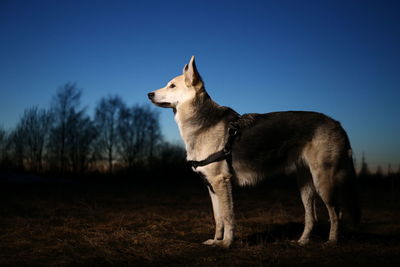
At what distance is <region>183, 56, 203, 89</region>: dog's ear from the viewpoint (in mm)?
5352

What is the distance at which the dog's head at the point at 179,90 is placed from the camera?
5.47 meters

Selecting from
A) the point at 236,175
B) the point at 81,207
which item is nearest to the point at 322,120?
the point at 236,175

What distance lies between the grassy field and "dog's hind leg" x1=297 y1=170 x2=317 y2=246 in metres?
0.26

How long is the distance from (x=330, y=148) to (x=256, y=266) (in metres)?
2.37

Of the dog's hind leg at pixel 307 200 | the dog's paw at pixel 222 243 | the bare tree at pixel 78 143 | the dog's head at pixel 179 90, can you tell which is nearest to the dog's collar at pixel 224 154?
the dog's head at pixel 179 90

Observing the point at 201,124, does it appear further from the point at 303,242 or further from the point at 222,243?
the point at 303,242

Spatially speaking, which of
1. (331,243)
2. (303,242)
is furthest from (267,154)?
(331,243)

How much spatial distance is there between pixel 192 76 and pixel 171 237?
2995 millimetres

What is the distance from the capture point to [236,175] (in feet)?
17.1

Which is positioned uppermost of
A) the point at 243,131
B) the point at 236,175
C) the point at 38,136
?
the point at 38,136

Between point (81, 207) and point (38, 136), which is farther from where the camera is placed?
point (38, 136)

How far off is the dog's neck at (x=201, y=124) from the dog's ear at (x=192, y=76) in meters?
0.17

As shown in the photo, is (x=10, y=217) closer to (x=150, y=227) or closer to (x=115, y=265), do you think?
A: (x=150, y=227)

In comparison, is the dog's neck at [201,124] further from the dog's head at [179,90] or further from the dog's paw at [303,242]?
the dog's paw at [303,242]
